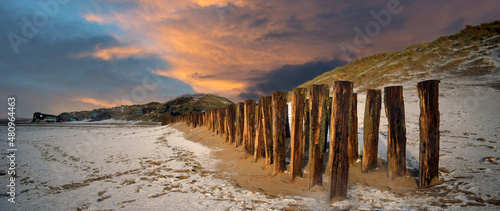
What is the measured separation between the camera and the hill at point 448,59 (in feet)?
61.8

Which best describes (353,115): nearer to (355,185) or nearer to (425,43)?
(355,185)

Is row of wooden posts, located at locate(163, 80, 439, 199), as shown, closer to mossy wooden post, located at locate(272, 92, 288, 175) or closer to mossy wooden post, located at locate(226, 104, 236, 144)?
mossy wooden post, located at locate(272, 92, 288, 175)

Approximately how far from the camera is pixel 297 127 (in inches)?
160

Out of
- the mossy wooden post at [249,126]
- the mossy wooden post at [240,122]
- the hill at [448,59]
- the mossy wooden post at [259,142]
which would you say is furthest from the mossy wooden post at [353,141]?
the hill at [448,59]

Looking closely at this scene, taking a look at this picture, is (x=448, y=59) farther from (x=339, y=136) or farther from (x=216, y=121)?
(x=339, y=136)

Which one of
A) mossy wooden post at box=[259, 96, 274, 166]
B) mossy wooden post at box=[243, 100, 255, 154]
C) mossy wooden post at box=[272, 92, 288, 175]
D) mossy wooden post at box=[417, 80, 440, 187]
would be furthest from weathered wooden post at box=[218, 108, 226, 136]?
mossy wooden post at box=[417, 80, 440, 187]

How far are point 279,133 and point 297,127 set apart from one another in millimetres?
590

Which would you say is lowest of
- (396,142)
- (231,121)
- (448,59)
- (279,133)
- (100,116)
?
(100,116)

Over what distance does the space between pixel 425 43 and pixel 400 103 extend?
111ft

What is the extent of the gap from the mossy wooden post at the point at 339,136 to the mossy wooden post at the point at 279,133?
1.31m

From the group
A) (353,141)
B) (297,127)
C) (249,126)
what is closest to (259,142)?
(249,126)

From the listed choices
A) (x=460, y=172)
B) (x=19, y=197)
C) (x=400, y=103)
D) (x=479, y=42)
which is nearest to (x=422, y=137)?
(x=400, y=103)

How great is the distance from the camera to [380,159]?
15.8ft

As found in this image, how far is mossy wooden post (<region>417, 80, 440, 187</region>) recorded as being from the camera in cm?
355
